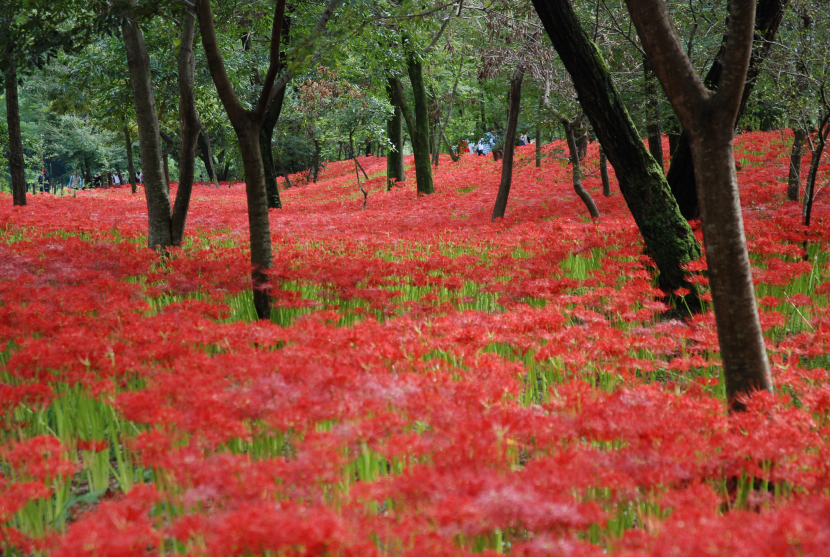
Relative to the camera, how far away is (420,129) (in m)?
18.0

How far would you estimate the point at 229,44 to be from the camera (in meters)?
12.5

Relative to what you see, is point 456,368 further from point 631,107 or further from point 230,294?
point 631,107

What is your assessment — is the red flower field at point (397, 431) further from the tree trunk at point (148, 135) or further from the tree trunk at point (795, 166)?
the tree trunk at point (795, 166)

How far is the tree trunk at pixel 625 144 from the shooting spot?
5355 millimetres

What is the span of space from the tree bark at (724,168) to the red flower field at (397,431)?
0.28 metres

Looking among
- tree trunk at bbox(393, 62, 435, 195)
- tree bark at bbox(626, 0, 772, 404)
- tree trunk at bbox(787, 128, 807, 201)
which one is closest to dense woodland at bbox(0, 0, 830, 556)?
tree bark at bbox(626, 0, 772, 404)

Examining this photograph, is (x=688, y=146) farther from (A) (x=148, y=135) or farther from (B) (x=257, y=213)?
(A) (x=148, y=135)

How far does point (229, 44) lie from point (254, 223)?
9.47m

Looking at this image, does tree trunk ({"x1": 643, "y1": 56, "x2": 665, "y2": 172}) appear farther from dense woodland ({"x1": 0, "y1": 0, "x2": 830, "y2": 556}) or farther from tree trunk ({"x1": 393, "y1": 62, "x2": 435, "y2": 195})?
tree trunk ({"x1": 393, "y1": 62, "x2": 435, "y2": 195})

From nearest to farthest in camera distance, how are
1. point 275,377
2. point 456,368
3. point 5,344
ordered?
point 275,377 < point 456,368 < point 5,344

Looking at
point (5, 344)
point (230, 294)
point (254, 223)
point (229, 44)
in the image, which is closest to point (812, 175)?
point (254, 223)

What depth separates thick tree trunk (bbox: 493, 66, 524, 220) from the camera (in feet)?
36.3

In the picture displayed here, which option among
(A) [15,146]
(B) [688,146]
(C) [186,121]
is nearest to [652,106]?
(B) [688,146]

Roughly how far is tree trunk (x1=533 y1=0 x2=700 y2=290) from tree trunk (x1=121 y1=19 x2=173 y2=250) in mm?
5695
